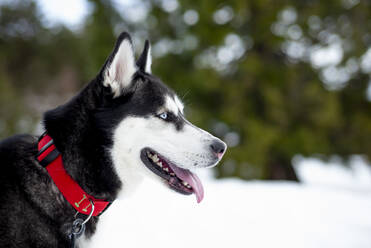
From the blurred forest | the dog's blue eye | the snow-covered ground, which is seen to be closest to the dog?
the dog's blue eye

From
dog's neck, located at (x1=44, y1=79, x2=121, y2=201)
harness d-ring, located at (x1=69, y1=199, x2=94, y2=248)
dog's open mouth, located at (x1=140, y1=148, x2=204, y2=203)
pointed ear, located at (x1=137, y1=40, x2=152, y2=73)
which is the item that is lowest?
harness d-ring, located at (x1=69, y1=199, x2=94, y2=248)

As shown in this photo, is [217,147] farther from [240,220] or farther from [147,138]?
[240,220]

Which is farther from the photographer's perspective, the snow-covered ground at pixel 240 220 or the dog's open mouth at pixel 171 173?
the snow-covered ground at pixel 240 220

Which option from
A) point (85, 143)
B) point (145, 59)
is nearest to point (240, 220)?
point (145, 59)

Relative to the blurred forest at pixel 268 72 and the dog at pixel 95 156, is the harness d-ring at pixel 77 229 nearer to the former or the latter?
the dog at pixel 95 156

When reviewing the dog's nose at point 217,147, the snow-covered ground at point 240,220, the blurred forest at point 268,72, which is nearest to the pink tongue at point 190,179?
the dog's nose at point 217,147

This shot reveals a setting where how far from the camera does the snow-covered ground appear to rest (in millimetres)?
2881

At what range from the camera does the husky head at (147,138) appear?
2.03 metres

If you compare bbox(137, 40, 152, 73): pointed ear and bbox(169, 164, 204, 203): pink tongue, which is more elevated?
bbox(137, 40, 152, 73): pointed ear

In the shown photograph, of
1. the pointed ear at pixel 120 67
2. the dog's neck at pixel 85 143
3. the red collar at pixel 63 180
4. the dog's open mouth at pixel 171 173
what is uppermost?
the pointed ear at pixel 120 67

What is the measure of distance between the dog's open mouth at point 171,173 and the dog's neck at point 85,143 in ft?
0.81

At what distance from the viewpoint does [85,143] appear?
1.92m

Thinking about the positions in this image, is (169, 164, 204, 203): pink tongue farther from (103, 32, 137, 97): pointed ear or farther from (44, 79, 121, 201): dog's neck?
(103, 32, 137, 97): pointed ear

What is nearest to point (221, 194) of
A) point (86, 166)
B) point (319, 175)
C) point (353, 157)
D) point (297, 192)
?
point (297, 192)
